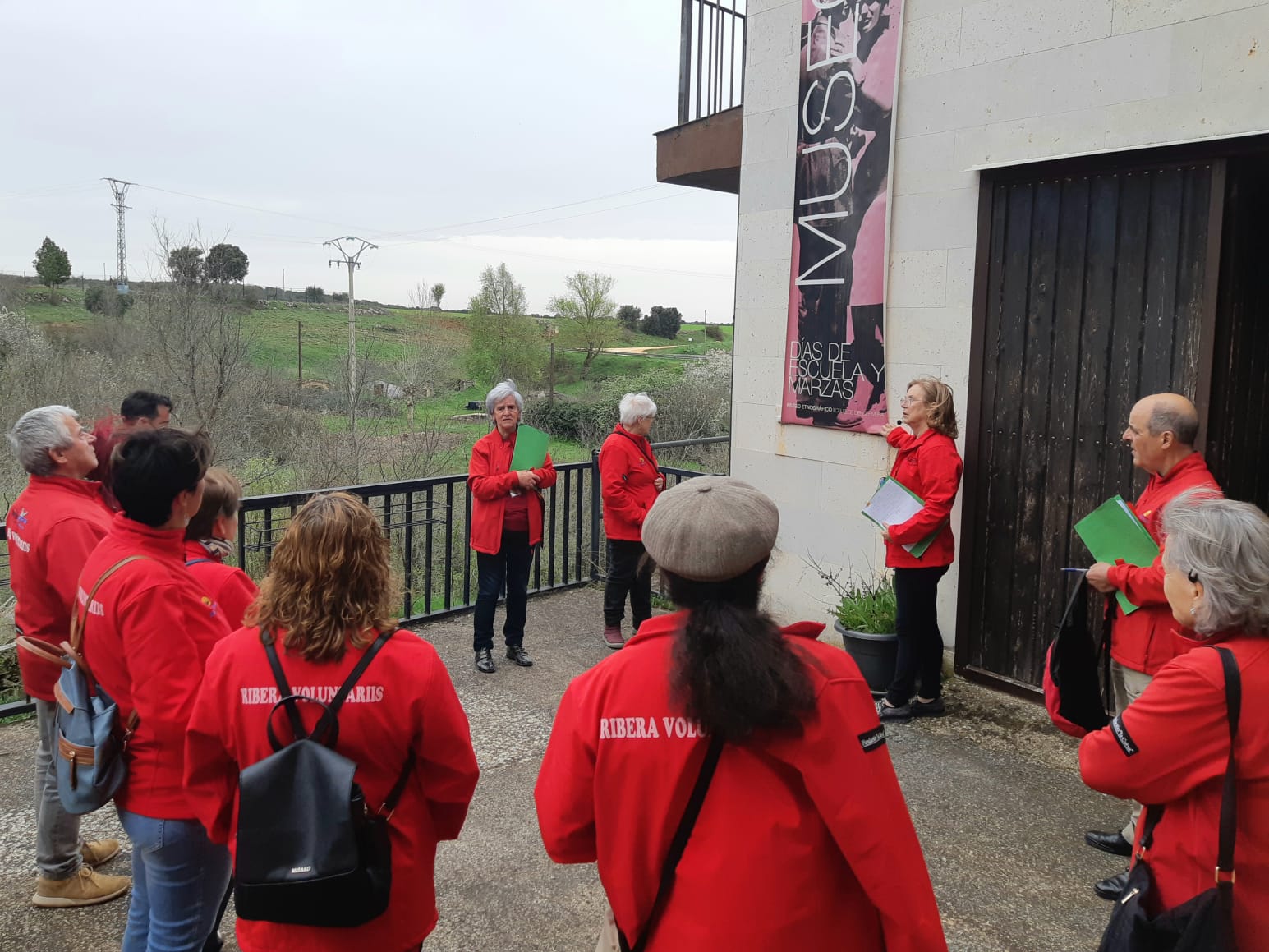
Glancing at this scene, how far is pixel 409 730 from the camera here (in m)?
2.11

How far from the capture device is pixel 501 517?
5.84 m

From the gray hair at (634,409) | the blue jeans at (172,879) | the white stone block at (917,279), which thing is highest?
the white stone block at (917,279)

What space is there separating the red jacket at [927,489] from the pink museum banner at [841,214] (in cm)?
88

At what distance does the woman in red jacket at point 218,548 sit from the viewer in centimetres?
271

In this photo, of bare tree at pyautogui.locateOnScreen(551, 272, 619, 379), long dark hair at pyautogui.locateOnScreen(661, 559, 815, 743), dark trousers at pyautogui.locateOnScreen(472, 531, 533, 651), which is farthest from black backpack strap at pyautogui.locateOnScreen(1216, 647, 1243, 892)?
bare tree at pyautogui.locateOnScreen(551, 272, 619, 379)

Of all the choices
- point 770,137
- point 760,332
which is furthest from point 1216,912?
point 770,137

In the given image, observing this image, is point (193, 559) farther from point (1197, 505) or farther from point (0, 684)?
point (0, 684)

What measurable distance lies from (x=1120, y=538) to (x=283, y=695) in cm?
301

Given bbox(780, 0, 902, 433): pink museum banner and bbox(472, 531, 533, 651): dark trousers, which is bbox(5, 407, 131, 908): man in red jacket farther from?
bbox(780, 0, 902, 433): pink museum banner

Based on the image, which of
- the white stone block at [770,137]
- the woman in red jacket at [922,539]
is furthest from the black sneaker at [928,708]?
the white stone block at [770,137]

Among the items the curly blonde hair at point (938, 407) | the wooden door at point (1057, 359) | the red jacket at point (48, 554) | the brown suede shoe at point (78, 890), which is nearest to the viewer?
the red jacket at point (48, 554)

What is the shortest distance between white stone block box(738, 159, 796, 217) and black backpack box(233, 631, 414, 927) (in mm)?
5509

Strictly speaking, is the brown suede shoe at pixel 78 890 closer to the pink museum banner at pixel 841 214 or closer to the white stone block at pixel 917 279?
the pink museum banner at pixel 841 214

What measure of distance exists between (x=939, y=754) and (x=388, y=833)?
3.46m
